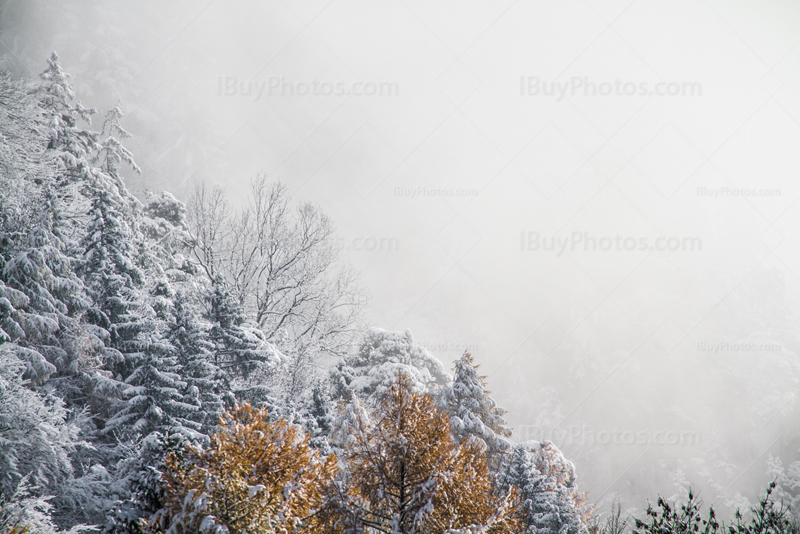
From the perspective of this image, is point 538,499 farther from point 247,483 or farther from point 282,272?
point 282,272

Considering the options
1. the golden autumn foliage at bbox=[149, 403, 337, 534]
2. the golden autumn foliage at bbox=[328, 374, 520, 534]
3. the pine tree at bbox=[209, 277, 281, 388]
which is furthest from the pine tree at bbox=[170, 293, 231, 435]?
the golden autumn foliage at bbox=[328, 374, 520, 534]

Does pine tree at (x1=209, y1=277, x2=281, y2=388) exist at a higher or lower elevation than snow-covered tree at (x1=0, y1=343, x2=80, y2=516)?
higher

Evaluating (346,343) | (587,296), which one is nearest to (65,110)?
(346,343)

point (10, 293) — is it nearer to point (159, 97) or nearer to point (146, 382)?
point (146, 382)

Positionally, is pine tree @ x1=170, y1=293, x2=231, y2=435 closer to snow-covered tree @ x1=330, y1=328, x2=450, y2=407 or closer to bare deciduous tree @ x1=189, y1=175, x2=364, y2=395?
snow-covered tree @ x1=330, y1=328, x2=450, y2=407

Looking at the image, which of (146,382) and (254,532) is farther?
(146,382)

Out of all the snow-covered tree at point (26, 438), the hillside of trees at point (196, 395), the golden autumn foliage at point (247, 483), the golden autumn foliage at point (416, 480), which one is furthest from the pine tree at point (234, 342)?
the golden autumn foliage at point (416, 480)

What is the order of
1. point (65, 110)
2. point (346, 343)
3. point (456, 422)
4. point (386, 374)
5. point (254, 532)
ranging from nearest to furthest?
point (254, 532), point (456, 422), point (65, 110), point (386, 374), point (346, 343)

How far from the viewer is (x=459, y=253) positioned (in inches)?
5221

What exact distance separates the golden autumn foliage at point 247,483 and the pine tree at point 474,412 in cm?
810

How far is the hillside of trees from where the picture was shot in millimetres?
6691

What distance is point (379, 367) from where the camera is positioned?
62.3ft

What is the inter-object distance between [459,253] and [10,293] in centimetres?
12608

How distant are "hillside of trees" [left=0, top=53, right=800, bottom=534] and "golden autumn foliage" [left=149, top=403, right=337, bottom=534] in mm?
28
